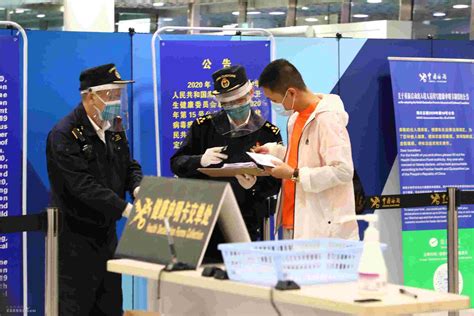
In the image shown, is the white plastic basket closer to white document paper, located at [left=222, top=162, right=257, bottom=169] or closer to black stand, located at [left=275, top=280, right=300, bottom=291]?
black stand, located at [left=275, top=280, right=300, bottom=291]

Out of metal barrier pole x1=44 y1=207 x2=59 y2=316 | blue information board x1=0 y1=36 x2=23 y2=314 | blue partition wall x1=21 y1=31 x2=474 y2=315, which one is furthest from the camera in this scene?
blue partition wall x1=21 y1=31 x2=474 y2=315

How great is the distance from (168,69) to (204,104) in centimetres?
31

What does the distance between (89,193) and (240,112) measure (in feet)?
2.90

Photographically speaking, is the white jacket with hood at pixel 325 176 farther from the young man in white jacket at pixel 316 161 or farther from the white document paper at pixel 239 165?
the white document paper at pixel 239 165

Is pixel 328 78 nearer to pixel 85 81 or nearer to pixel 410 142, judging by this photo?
pixel 410 142

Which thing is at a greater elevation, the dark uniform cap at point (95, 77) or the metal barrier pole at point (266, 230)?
the dark uniform cap at point (95, 77)

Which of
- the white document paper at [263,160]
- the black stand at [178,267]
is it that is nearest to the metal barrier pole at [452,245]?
the white document paper at [263,160]

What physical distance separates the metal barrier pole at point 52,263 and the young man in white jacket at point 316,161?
1.17 meters

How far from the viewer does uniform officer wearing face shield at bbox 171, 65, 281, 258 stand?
5176mm

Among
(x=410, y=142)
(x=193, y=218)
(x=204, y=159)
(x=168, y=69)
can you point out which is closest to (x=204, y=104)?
(x=168, y=69)

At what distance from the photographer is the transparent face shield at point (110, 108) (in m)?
5.13

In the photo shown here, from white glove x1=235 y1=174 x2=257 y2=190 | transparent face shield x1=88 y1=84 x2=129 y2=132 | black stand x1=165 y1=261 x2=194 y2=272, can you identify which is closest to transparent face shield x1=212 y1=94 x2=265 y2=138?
white glove x1=235 y1=174 x2=257 y2=190

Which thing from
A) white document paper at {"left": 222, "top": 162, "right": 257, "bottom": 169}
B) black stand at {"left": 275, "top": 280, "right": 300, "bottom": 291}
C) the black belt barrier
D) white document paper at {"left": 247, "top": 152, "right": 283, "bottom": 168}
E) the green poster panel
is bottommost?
the green poster panel

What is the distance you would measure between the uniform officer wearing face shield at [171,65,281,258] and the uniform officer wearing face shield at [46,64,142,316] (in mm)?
374
